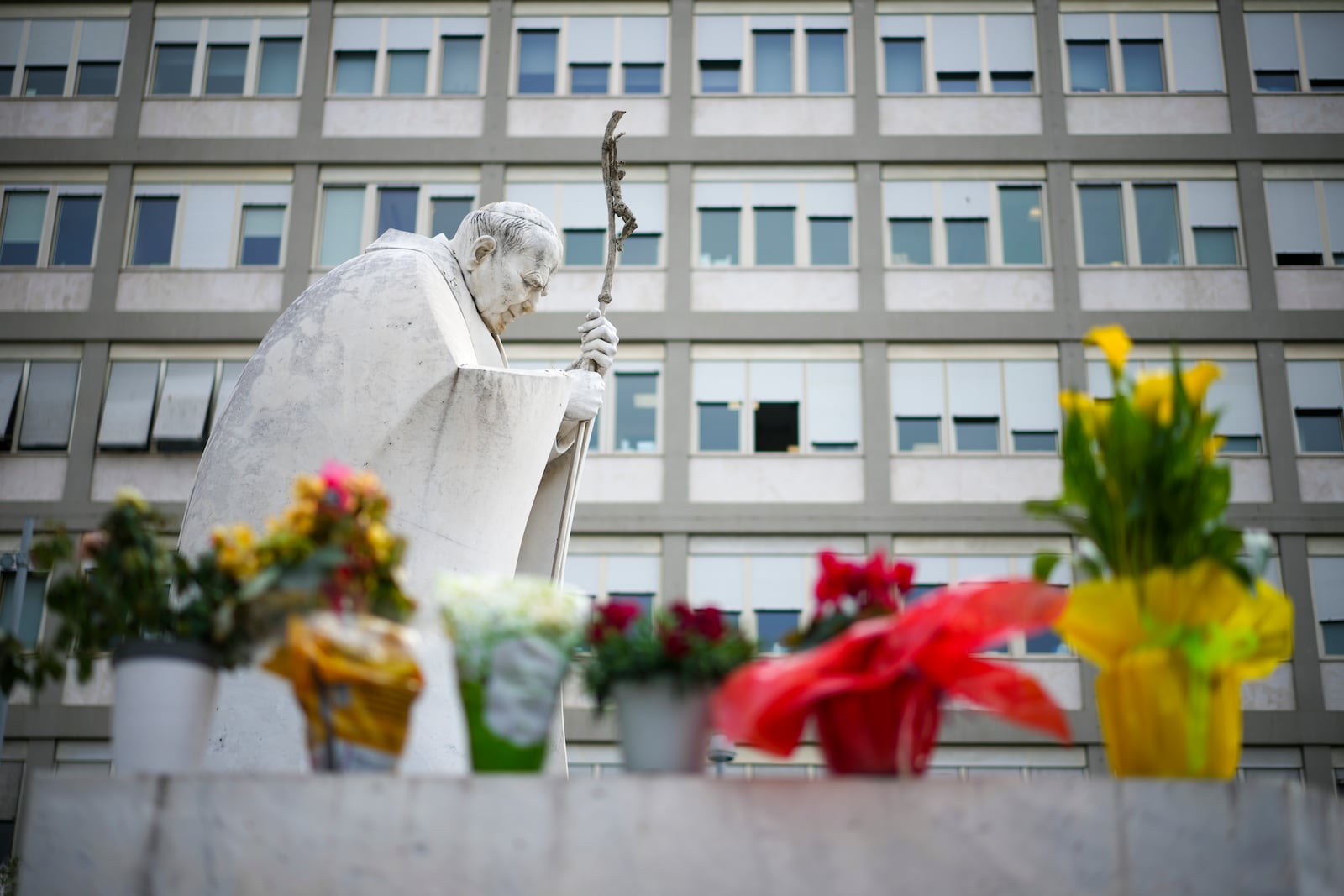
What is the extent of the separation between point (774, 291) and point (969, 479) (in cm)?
486

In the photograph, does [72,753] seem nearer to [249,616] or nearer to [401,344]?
[401,344]

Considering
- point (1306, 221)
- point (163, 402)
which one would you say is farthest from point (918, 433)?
point (163, 402)

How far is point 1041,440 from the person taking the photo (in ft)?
82.9

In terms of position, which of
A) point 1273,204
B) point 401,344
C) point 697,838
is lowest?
point 697,838

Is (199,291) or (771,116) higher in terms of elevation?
(771,116)

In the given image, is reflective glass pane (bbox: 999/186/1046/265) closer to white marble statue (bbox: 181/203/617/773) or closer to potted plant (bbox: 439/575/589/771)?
white marble statue (bbox: 181/203/617/773)

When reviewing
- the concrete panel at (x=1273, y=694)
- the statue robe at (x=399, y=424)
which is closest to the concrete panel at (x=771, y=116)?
the concrete panel at (x=1273, y=694)

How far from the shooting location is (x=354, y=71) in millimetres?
27609

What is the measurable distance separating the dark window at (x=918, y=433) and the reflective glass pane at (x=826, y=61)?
6.70 metres

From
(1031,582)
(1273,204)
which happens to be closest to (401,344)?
(1031,582)

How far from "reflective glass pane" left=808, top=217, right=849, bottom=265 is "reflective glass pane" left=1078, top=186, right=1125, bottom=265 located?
434cm

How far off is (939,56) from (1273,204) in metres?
6.71

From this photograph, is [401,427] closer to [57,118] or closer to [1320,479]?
[1320,479]

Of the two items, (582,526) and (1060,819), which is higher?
(582,526)
